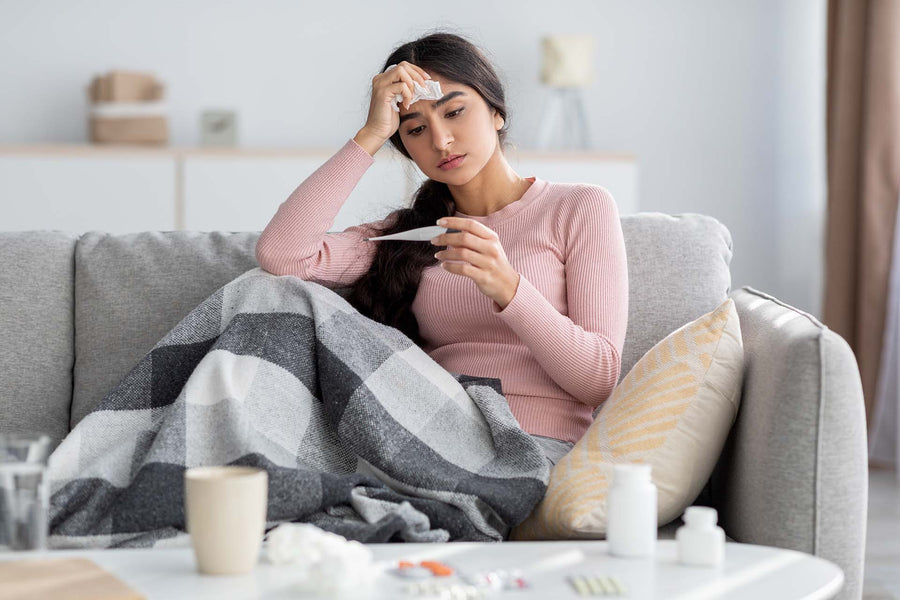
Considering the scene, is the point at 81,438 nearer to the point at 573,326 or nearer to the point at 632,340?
the point at 573,326

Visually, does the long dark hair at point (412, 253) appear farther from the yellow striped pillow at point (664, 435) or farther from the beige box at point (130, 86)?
the beige box at point (130, 86)

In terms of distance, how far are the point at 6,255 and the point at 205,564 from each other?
3.76ft

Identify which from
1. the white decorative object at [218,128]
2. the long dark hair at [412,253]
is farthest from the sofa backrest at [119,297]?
the white decorative object at [218,128]

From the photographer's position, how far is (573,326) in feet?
5.63

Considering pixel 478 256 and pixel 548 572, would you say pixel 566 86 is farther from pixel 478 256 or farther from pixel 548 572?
pixel 548 572

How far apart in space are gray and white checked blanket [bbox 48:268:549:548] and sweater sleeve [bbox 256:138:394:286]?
166 millimetres

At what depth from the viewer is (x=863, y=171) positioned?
3.87m

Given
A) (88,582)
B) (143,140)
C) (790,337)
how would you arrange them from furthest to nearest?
(143,140)
(790,337)
(88,582)

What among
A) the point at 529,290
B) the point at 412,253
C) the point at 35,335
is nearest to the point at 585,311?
the point at 529,290

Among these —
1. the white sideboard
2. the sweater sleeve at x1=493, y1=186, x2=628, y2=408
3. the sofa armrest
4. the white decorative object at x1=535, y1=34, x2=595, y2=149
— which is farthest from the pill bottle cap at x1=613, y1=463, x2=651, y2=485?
the white decorative object at x1=535, y1=34, x2=595, y2=149

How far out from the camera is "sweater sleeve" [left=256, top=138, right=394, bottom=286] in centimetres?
191

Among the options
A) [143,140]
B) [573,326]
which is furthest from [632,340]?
[143,140]

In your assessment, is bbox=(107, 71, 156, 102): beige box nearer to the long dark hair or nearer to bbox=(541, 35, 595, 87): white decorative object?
bbox=(541, 35, 595, 87): white decorative object

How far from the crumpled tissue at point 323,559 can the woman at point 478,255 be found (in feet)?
2.23
